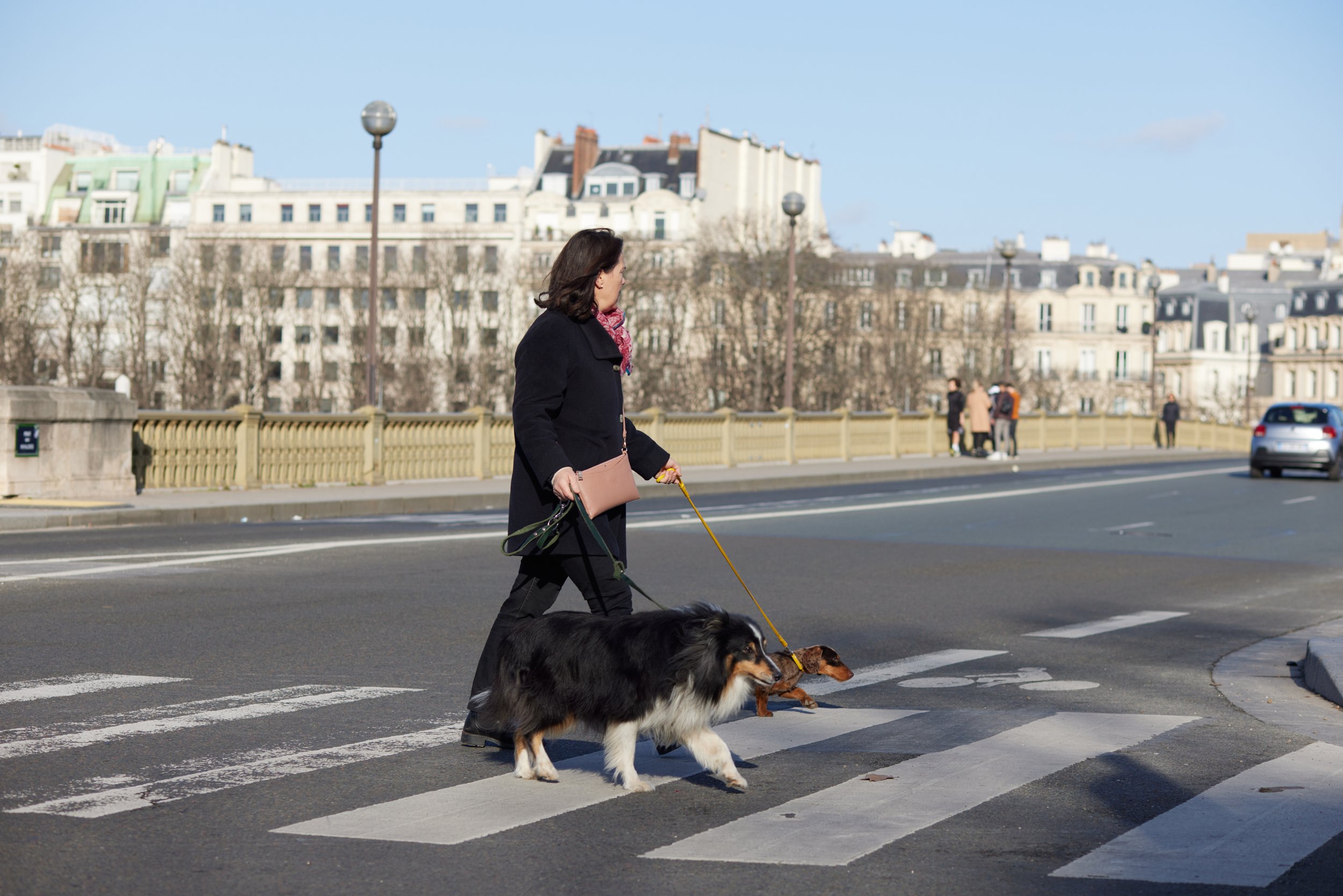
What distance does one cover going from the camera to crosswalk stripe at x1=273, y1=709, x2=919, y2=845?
5.29 m

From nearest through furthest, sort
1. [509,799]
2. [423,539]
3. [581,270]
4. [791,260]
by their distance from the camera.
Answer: [509,799] → [581,270] → [423,539] → [791,260]

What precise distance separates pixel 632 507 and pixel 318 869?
65.8ft

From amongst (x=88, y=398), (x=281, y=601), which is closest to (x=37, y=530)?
(x=88, y=398)

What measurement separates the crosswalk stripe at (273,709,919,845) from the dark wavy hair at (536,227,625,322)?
172 cm

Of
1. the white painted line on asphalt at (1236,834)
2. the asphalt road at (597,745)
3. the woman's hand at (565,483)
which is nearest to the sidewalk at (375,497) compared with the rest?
the asphalt road at (597,745)

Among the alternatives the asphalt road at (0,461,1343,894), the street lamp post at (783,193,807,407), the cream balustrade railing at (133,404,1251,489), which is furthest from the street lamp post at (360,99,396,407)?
the asphalt road at (0,461,1343,894)

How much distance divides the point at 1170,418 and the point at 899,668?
181ft

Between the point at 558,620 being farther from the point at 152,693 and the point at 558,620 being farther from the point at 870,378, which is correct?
the point at 870,378

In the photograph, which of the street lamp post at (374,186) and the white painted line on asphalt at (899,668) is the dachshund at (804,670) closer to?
the white painted line on asphalt at (899,668)

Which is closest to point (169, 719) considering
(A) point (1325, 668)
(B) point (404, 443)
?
(A) point (1325, 668)

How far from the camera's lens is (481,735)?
260 inches

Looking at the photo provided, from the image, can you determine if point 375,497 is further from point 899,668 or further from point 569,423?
point 569,423

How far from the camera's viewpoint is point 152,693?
793 centimetres

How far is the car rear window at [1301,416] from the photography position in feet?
119
